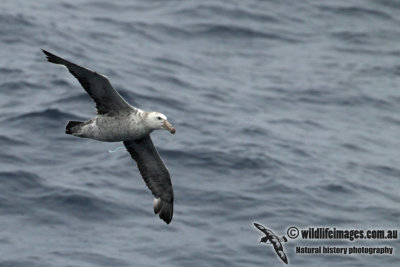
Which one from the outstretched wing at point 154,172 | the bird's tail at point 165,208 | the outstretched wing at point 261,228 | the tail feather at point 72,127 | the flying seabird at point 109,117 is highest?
the flying seabird at point 109,117

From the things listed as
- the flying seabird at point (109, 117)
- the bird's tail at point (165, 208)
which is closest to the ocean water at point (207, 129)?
the bird's tail at point (165, 208)

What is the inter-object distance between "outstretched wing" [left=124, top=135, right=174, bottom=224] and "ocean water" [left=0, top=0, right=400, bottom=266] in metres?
1.27

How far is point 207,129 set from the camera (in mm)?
21766

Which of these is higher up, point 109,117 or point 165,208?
point 109,117

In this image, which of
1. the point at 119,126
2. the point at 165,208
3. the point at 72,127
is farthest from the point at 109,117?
the point at 165,208

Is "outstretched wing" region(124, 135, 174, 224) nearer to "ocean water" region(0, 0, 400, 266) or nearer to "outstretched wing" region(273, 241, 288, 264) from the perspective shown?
"ocean water" region(0, 0, 400, 266)

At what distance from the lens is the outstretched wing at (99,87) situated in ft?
43.9

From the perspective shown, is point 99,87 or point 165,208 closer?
point 99,87

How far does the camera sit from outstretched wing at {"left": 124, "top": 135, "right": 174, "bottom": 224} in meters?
15.5

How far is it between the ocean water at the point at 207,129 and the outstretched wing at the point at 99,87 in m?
3.89

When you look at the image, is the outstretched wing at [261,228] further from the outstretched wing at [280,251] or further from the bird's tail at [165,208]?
the bird's tail at [165,208]

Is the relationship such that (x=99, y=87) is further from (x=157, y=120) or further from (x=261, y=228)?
(x=261, y=228)

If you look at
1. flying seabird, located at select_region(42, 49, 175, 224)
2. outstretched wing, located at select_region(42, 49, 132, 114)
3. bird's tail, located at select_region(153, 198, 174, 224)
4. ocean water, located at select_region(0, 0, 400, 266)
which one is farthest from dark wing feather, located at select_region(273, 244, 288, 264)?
outstretched wing, located at select_region(42, 49, 132, 114)

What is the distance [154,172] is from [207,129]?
5989mm
